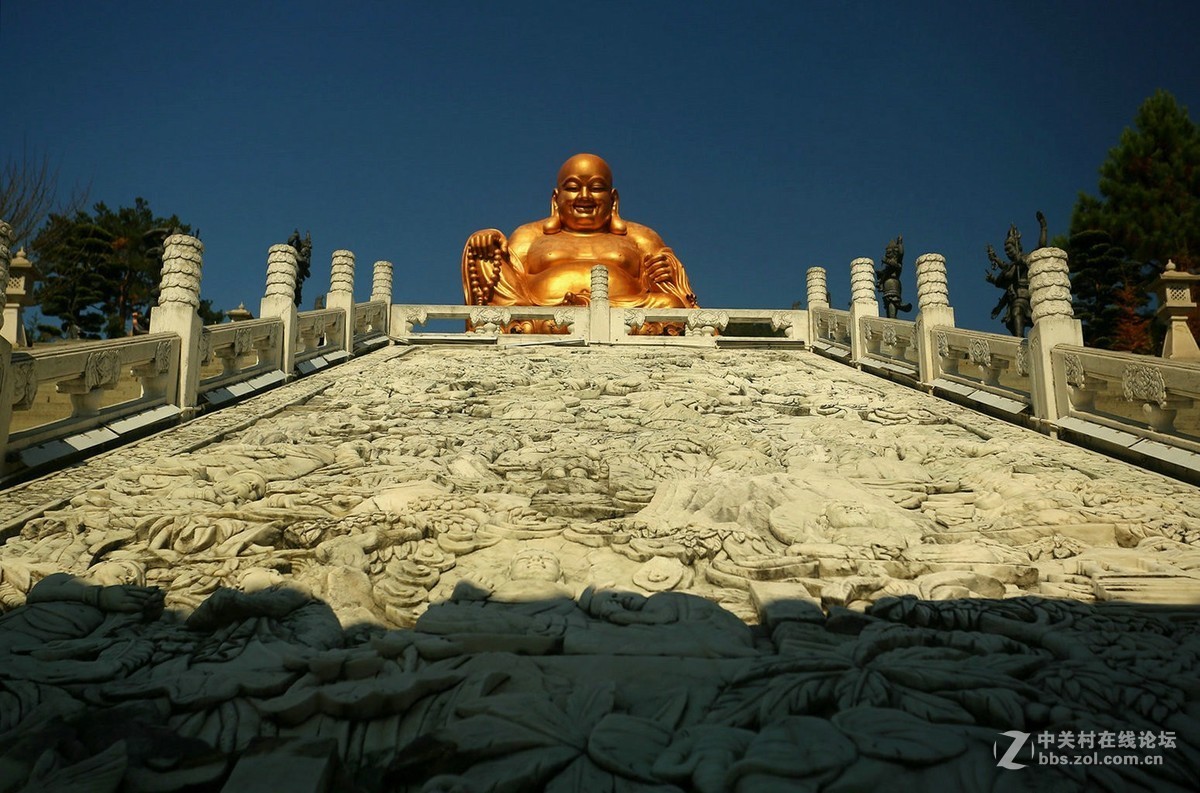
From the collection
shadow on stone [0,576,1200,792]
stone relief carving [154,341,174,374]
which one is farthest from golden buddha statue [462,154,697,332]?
shadow on stone [0,576,1200,792]

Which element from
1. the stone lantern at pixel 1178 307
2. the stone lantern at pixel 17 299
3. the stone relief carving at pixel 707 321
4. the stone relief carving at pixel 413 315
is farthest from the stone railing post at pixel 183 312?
the stone lantern at pixel 1178 307

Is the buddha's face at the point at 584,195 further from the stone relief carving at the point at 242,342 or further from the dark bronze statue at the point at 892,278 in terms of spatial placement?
the stone relief carving at the point at 242,342

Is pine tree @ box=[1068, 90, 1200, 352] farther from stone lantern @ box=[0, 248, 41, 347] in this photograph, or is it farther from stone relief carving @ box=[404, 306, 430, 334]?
stone lantern @ box=[0, 248, 41, 347]

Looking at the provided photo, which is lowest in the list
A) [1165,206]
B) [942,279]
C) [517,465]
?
[517,465]

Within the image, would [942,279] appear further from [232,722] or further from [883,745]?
[232,722]

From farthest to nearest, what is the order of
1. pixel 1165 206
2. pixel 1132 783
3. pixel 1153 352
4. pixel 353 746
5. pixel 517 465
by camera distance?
1. pixel 1165 206
2. pixel 1153 352
3. pixel 517 465
4. pixel 353 746
5. pixel 1132 783

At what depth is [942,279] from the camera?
29.7ft

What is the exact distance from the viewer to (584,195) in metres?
18.2

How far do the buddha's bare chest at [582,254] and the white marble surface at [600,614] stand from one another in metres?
11.1

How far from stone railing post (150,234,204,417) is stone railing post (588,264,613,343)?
6285mm

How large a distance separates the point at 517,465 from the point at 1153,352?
16846mm

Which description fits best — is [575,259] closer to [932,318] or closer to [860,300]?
[860,300]

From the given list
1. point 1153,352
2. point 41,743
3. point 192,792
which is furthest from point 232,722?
point 1153,352

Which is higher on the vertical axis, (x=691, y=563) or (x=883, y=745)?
(x=691, y=563)
